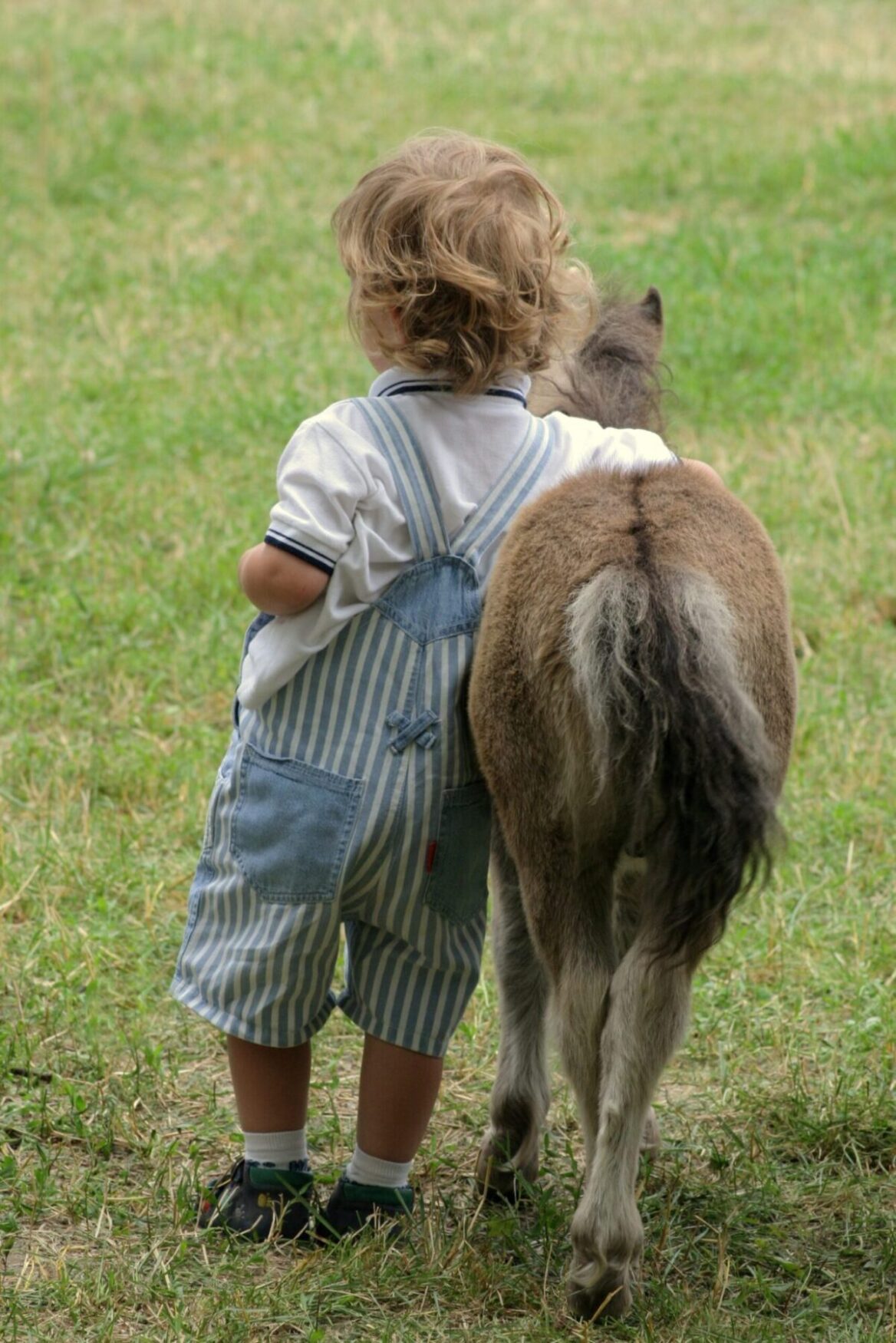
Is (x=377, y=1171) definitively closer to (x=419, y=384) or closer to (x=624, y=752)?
(x=624, y=752)

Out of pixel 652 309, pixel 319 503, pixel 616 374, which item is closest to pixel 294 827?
pixel 319 503

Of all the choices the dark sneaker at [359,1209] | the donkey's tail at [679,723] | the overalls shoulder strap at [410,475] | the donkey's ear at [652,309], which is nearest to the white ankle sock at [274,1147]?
the dark sneaker at [359,1209]

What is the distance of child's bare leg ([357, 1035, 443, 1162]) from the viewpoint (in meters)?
2.93

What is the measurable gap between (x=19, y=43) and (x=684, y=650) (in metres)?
12.6

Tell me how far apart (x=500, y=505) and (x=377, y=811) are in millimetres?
558

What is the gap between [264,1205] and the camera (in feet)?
9.80

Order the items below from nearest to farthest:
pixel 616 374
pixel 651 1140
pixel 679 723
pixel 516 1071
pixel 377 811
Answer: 1. pixel 679 723
2. pixel 377 811
3. pixel 516 1071
4. pixel 651 1140
5. pixel 616 374

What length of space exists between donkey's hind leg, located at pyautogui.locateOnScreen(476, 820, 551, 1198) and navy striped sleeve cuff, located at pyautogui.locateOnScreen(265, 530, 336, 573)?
786mm

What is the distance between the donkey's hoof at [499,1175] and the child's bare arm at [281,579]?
1.22 meters

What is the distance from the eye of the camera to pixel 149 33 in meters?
13.5

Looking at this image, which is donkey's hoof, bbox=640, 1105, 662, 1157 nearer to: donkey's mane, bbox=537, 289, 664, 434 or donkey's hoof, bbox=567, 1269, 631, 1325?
donkey's hoof, bbox=567, 1269, 631, 1325

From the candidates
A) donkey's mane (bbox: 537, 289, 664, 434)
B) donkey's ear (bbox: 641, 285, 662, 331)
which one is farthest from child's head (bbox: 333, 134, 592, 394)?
donkey's ear (bbox: 641, 285, 662, 331)

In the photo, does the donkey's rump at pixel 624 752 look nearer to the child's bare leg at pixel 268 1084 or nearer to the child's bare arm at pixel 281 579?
the child's bare arm at pixel 281 579

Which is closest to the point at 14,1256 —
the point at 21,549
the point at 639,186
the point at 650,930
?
the point at 650,930
